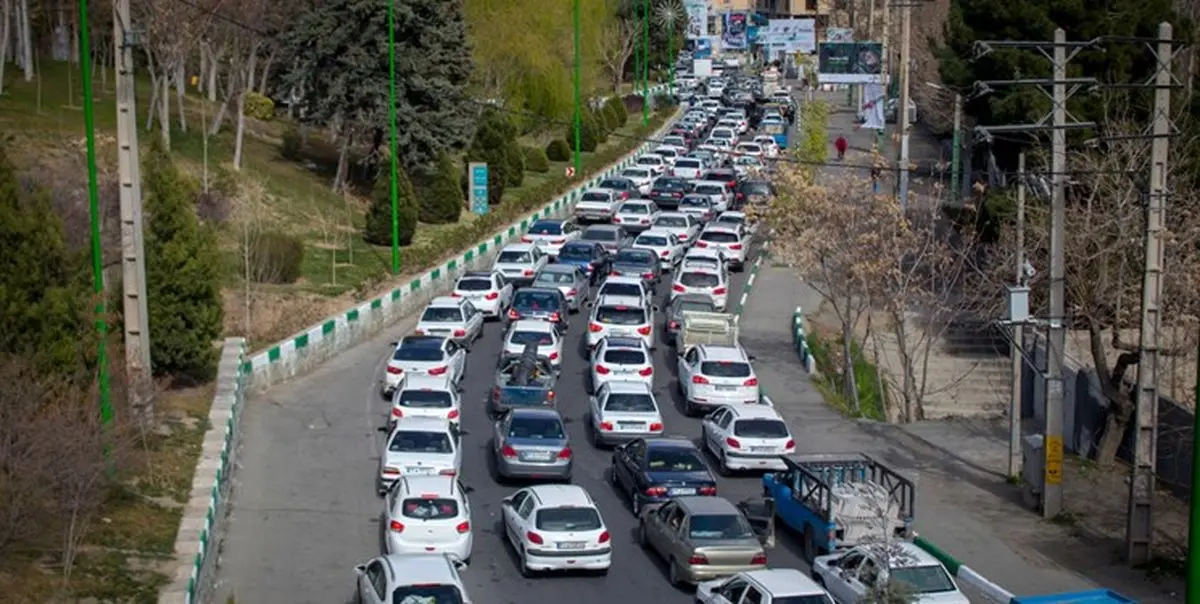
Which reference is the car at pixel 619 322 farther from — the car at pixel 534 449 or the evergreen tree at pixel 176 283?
the car at pixel 534 449

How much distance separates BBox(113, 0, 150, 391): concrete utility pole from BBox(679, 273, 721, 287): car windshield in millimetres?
18181

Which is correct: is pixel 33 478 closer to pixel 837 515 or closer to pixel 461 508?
pixel 461 508

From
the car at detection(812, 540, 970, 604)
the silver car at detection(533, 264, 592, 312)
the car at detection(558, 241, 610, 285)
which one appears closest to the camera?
the car at detection(812, 540, 970, 604)

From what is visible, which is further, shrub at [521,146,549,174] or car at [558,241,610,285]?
shrub at [521,146,549,174]

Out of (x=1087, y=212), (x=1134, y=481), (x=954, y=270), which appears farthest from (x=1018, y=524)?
(x=954, y=270)

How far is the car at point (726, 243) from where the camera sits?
5031cm

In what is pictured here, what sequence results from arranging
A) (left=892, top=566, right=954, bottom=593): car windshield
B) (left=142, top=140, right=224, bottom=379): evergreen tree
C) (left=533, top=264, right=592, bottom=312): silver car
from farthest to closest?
(left=533, top=264, right=592, bottom=312): silver car
(left=142, top=140, right=224, bottom=379): evergreen tree
(left=892, top=566, right=954, bottom=593): car windshield

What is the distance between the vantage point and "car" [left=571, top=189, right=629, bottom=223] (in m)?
58.3

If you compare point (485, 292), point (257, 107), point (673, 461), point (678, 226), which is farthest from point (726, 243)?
point (257, 107)

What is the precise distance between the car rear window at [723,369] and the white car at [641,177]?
103 ft

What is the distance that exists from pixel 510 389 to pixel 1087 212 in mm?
13468

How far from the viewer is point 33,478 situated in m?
20.2

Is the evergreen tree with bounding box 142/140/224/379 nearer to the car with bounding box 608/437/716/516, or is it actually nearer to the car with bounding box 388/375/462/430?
the car with bounding box 388/375/462/430

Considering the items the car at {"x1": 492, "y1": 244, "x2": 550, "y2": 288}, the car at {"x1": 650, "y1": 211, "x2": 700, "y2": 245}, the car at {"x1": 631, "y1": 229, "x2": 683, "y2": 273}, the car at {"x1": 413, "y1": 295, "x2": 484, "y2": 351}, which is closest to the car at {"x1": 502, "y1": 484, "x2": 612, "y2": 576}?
the car at {"x1": 413, "y1": 295, "x2": 484, "y2": 351}
